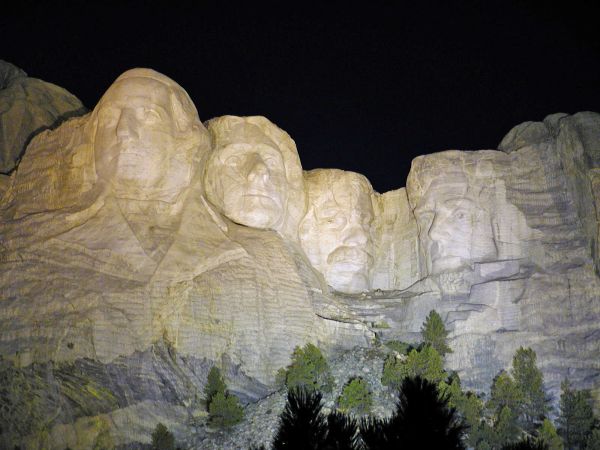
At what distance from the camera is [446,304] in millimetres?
32469

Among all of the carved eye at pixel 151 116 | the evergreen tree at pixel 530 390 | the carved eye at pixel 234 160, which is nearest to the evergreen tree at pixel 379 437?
the evergreen tree at pixel 530 390

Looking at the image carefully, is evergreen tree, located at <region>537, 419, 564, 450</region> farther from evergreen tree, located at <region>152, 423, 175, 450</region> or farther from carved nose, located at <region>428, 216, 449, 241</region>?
evergreen tree, located at <region>152, 423, 175, 450</region>

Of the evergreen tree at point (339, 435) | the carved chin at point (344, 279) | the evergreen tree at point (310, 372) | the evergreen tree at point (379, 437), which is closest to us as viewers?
the evergreen tree at point (379, 437)

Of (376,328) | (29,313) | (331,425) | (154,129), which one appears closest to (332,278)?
(376,328)

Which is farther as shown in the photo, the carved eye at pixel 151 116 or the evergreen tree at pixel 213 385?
the carved eye at pixel 151 116

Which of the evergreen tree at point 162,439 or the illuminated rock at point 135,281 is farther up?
the illuminated rock at point 135,281

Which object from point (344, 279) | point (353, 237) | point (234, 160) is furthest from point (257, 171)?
point (344, 279)

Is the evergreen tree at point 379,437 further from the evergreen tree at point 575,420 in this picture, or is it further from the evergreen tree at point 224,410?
the evergreen tree at point 575,420

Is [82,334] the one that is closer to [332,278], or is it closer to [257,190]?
[257,190]

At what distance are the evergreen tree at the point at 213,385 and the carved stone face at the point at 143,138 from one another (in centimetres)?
600

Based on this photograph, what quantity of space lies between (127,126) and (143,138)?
2.00 feet

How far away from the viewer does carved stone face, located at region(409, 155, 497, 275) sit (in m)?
33.1

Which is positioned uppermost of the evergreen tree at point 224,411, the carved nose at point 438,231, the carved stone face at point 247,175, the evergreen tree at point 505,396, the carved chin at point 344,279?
the carved stone face at point 247,175

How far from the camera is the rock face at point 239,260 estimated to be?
26.6 meters
